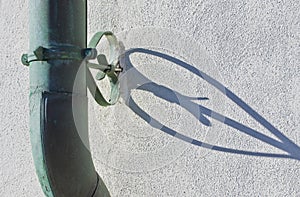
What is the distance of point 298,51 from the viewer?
3.76 m

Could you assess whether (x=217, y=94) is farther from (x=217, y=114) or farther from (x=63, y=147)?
(x=63, y=147)

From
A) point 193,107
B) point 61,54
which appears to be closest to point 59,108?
point 61,54

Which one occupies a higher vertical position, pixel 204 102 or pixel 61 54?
pixel 61 54

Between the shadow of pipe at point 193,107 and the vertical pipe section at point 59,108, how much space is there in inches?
17.1

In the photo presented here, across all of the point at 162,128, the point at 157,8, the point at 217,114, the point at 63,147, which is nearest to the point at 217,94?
the point at 217,114

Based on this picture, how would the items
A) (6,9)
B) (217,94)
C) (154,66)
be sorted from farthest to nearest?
1. (6,9)
2. (154,66)
3. (217,94)

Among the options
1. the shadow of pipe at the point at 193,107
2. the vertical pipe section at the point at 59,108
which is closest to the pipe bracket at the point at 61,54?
the vertical pipe section at the point at 59,108

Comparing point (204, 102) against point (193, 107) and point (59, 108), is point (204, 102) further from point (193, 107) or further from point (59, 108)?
point (59, 108)

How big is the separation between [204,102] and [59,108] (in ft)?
3.31

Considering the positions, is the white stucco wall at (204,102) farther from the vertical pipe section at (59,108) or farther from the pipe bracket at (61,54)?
the pipe bracket at (61,54)

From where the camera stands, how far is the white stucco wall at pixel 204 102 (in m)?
3.78

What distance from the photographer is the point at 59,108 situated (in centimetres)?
382

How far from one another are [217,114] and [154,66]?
0.62m

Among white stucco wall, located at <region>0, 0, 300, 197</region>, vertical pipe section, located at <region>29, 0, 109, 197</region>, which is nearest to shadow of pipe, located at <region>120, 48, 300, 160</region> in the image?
white stucco wall, located at <region>0, 0, 300, 197</region>
